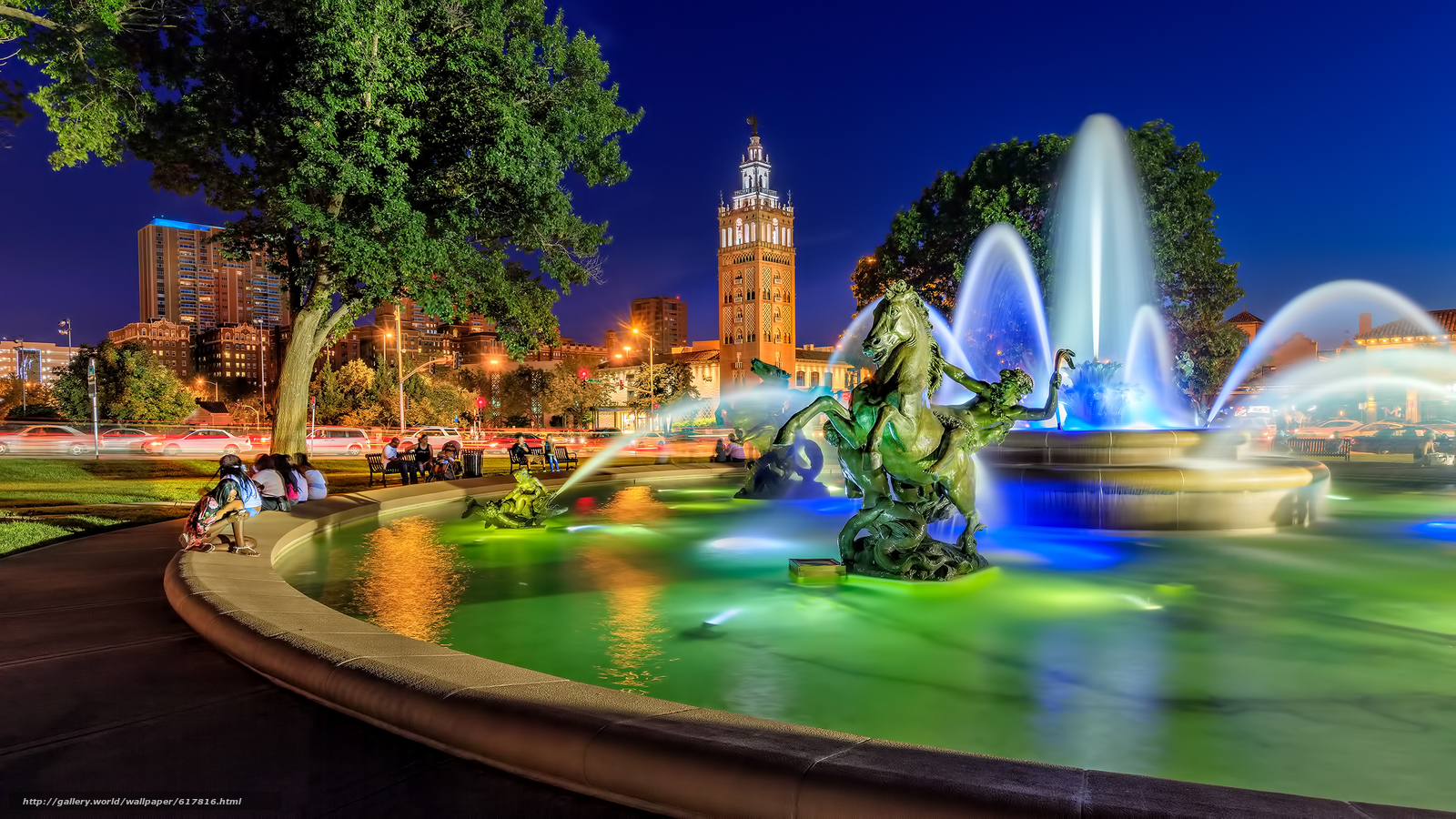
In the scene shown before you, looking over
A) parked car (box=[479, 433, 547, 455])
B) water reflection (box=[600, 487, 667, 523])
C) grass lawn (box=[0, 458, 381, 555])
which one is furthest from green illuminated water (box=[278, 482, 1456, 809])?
parked car (box=[479, 433, 547, 455])

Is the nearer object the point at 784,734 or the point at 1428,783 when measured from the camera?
the point at 784,734

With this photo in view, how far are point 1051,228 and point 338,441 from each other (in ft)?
128

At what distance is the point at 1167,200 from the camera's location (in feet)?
123

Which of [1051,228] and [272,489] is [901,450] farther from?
[1051,228]

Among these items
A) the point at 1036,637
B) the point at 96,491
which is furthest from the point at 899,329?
the point at 96,491

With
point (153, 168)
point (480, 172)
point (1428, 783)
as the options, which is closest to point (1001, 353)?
point (480, 172)

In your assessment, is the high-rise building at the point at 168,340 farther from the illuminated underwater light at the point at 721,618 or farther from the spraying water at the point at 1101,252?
the illuminated underwater light at the point at 721,618

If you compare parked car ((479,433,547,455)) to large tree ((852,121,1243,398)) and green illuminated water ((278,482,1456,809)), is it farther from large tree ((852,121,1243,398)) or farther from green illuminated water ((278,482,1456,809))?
green illuminated water ((278,482,1456,809))

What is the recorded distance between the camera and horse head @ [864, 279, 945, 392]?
8.87 meters

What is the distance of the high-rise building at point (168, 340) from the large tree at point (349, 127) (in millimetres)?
167887

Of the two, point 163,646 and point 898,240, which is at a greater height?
point 898,240

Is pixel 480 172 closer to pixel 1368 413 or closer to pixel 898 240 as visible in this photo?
pixel 898 240

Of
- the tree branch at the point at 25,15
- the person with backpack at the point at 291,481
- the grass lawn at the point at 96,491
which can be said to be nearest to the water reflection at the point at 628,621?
the person with backpack at the point at 291,481

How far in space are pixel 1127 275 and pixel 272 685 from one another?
26.7 metres
